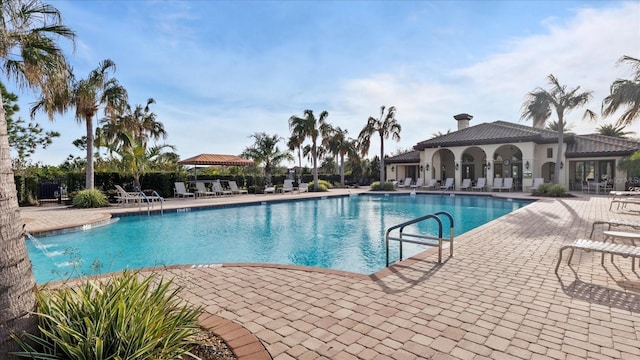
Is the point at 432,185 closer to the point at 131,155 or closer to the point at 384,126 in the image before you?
the point at 384,126

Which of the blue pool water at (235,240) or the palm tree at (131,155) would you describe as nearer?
the blue pool water at (235,240)

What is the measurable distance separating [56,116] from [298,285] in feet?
52.1

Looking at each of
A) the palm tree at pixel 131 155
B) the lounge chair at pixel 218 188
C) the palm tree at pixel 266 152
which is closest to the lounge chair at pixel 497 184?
the palm tree at pixel 266 152

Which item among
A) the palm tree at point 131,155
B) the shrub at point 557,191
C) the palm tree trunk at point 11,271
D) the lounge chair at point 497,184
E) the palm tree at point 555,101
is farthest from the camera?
the lounge chair at point 497,184

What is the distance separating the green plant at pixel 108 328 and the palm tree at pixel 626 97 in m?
21.4

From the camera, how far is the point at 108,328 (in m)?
2.20

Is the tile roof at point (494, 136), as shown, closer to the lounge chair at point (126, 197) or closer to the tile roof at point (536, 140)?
the tile roof at point (536, 140)

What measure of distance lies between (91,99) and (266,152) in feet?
49.6

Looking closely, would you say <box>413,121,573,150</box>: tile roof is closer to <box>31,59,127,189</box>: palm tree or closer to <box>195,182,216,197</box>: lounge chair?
<box>195,182,216,197</box>: lounge chair

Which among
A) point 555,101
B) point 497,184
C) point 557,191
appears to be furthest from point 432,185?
point 555,101

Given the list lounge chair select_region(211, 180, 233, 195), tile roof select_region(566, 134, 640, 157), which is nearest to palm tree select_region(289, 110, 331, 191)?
lounge chair select_region(211, 180, 233, 195)

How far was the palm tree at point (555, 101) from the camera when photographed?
19.7m

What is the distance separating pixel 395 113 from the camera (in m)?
26.5

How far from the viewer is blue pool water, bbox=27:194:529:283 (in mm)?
7676
